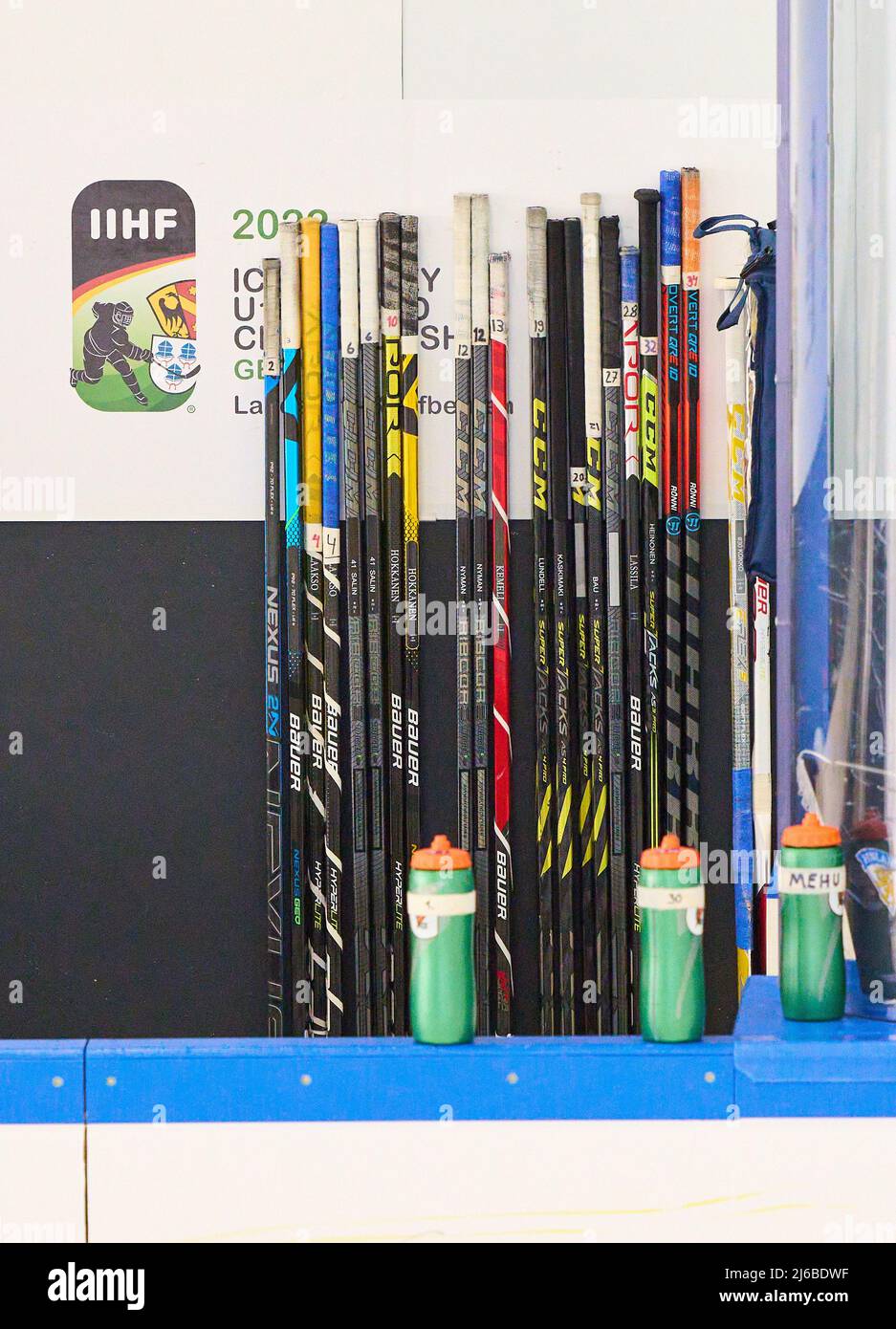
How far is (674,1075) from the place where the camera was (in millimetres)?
1722

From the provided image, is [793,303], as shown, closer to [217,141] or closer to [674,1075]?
[674,1075]

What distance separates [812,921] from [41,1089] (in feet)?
3.38

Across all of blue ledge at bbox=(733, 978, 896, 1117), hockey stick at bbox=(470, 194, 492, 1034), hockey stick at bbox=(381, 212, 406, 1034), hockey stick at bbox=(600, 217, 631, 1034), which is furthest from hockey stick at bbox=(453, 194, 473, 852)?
blue ledge at bbox=(733, 978, 896, 1117)

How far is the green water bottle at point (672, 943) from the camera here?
1.77 meters

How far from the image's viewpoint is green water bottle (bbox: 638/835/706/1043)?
1.77 meters

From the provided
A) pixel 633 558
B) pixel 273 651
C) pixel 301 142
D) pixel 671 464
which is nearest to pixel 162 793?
pixel 273 651

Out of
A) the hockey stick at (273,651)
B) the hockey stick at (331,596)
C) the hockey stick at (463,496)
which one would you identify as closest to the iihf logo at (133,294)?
the hockey stick at (273,651)

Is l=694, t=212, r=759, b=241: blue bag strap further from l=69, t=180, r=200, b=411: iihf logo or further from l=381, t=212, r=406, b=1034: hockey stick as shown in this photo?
l=69, t=180, r=200, b=411: iihf logo

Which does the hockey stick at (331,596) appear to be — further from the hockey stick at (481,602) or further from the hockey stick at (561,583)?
the hockey stick at (561,583)

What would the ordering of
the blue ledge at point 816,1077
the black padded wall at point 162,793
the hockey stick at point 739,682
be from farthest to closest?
1. the black padded wall at point 162,793
2. the hockey stick at point 739,682
3. the blue ledge at point 816,1077

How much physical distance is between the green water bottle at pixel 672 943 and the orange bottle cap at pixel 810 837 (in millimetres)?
134

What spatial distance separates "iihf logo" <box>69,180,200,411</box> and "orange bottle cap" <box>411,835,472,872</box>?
230cm

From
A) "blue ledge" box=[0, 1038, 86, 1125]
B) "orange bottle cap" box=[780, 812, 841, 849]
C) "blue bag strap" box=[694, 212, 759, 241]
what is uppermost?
"blue bag strap" box=[694, 212, 759, 241]

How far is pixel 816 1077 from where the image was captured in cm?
170
